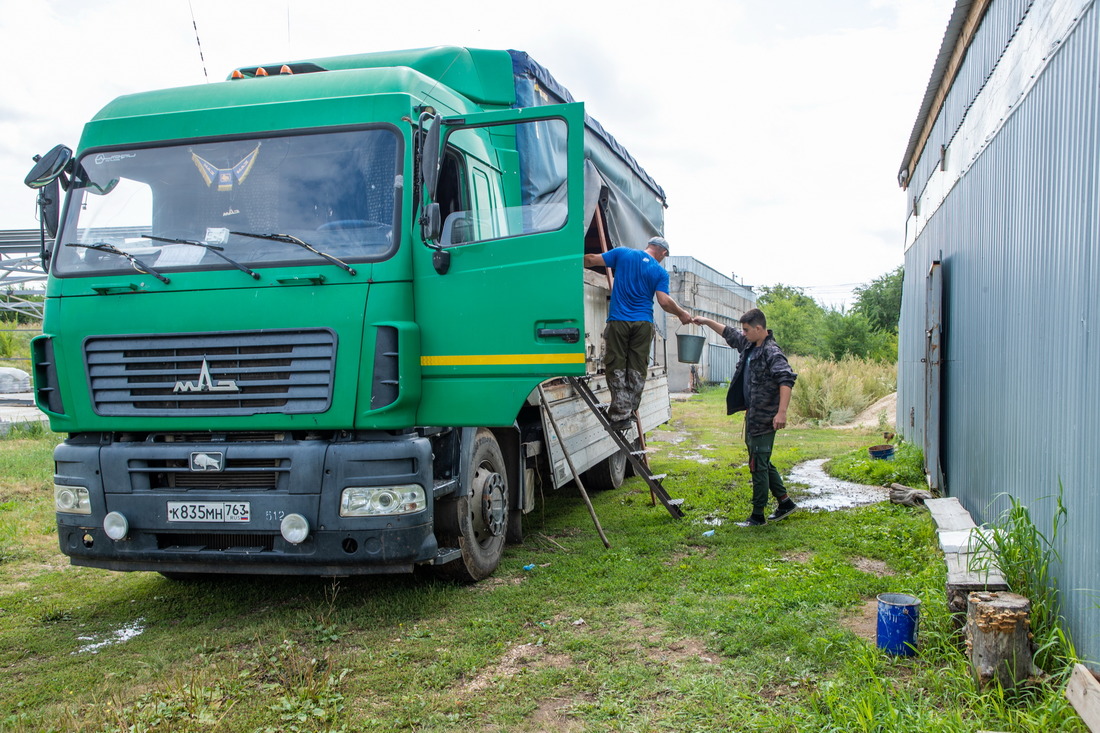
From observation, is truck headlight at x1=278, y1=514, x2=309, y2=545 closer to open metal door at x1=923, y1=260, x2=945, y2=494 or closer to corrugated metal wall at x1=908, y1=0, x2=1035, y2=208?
corrugated metal wall at x1=908, y1=0, x2=1035, y2=208

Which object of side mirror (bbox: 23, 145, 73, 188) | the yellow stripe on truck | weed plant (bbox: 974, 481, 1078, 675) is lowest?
weed plant (bbox: 974, 481, 1078, 675)

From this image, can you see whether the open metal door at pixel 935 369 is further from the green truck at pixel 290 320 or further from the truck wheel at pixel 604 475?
the green truck at pixel 290 320

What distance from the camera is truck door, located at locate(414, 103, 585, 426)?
14.4ft

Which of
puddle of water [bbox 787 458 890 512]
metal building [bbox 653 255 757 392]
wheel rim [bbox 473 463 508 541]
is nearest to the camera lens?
wheel rim [bbox 473 463 508 541]

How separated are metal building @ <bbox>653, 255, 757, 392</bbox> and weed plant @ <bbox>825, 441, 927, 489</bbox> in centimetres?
990

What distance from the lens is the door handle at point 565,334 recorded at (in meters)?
4.39

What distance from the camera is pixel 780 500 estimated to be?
6.84 meters

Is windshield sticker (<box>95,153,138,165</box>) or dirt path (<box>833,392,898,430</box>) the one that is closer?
windshield sticker (<box>95,153,138,165</box>)

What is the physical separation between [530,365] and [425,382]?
61 centimetres

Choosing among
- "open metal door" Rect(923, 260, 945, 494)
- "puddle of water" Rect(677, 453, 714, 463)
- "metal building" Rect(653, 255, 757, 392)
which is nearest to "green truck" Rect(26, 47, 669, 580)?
"open metal door" Rect(923, 260, 945, 494)

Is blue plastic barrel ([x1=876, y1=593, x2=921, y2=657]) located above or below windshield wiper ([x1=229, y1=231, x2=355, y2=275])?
below

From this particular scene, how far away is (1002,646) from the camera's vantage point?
3.11 m

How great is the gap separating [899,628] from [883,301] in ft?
109

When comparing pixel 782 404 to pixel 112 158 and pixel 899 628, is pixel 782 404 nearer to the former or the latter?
pixel 899 628
